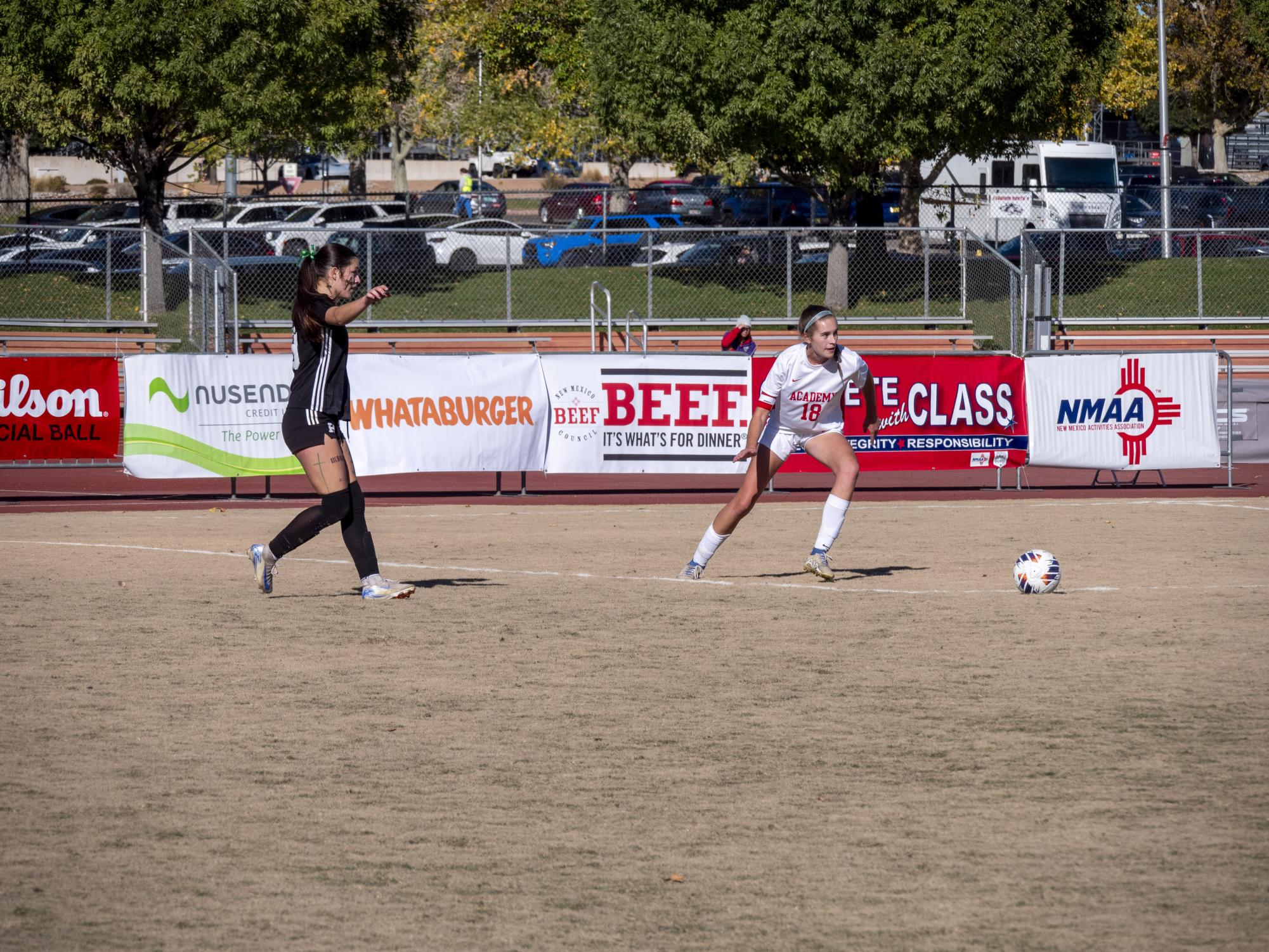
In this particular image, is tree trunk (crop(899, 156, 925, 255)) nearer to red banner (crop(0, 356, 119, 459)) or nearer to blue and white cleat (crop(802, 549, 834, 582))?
red banner (crop(0, 356, 119, 459))

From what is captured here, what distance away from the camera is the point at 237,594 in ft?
33.9

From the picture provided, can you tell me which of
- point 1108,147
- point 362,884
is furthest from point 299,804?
point 1108,147

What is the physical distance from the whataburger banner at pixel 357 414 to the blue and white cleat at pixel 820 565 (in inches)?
229

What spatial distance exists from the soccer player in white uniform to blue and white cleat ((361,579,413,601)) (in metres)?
2.05

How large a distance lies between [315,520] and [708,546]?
109 inches

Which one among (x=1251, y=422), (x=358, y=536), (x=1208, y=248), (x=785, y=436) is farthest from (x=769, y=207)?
(x=358, y=536)

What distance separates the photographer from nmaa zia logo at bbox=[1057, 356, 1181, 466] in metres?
16.8

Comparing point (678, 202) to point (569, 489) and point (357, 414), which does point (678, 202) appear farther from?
point (357, 414)

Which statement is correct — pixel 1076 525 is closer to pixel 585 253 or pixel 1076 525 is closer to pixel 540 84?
pixel 585 253

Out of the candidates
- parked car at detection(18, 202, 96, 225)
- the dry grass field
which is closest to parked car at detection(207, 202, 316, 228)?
parked car at detection(18, 202, 96, 225)

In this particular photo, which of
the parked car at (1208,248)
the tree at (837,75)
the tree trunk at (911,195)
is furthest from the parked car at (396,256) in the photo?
the parked car at (1208,248)

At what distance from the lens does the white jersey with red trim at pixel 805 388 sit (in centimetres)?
1055

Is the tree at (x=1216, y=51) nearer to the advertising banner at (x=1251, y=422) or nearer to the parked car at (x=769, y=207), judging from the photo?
the parked car at (x=769, y=207)

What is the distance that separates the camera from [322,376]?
9.30m
